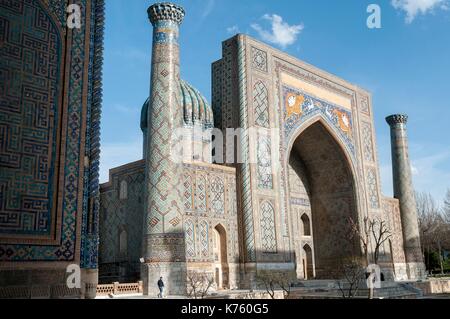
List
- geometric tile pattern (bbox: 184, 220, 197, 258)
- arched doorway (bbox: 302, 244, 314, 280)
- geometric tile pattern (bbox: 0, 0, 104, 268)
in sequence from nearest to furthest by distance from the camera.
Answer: geometric tile pattern (bbox: 0, 0, 104, 268) → geometric tile pattern (bbox: 184, 220, 197, 258) → arched doorway (bbox: 302, 244, 314, 280)

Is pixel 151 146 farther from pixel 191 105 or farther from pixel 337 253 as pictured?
pixel 337 253

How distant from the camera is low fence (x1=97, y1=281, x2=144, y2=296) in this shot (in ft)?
31.0

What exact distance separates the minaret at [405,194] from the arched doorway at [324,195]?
3.81m

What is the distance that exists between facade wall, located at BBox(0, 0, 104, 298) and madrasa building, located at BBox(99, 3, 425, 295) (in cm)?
554

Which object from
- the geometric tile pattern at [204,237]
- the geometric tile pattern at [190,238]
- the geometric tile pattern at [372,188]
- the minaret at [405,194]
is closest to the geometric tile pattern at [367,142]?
the geometric tile pattern at [372,188]

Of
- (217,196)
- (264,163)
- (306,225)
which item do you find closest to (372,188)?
(306,225)

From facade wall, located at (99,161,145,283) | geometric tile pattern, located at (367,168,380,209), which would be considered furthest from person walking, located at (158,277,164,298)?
geometric tile pattern, located at (367,168,380,209)

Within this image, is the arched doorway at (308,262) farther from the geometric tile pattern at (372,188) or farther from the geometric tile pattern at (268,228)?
the geometric tile pattern at (268,228)

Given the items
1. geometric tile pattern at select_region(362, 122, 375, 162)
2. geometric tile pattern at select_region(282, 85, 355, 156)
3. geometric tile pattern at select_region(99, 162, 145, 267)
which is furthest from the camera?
geometric tile pattern at select_region(362, 122, 375, 162)

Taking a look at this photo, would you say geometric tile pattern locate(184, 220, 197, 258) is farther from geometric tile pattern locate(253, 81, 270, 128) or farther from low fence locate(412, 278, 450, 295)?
low fence locate(412, 278, 450, 295)

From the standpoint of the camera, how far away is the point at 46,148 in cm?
410

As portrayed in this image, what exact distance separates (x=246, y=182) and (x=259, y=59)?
383 centimetres
